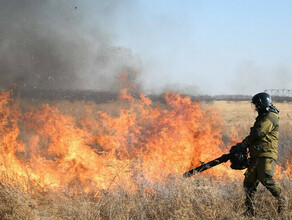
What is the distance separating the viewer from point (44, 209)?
4484 millimetres

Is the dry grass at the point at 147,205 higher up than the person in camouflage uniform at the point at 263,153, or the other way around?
the person in camouflage uniform at the point at 263,153

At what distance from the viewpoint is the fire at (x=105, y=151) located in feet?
18.2

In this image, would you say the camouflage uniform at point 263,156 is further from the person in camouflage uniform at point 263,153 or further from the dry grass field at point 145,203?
the dry grass field at point 145,203

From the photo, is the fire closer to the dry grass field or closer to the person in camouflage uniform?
the dry grass field

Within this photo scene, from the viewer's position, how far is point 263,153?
169 inches

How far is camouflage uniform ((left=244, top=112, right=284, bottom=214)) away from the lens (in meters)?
4.18

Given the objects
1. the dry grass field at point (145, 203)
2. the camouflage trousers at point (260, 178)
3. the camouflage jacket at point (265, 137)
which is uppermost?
the camouflage jacket at point (265, 137)

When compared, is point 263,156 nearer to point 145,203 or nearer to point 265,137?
point 265,137

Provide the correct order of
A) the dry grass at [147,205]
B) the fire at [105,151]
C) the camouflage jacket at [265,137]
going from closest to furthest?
the dry grass at [147,205] < the camouflage jacket at [265,137] < the fire at [105,151]

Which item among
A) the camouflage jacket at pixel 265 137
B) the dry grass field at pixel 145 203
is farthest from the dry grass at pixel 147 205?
the camouflage jacket at pixel 265 137

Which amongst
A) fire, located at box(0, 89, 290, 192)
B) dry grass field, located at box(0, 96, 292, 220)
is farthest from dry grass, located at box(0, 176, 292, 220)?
fire, located at box(0, 89, 290, 192)

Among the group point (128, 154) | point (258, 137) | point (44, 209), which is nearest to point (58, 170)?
point (44, 209)

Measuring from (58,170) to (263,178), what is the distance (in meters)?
4.57

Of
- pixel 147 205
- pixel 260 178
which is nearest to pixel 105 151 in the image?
pixel 147 205
